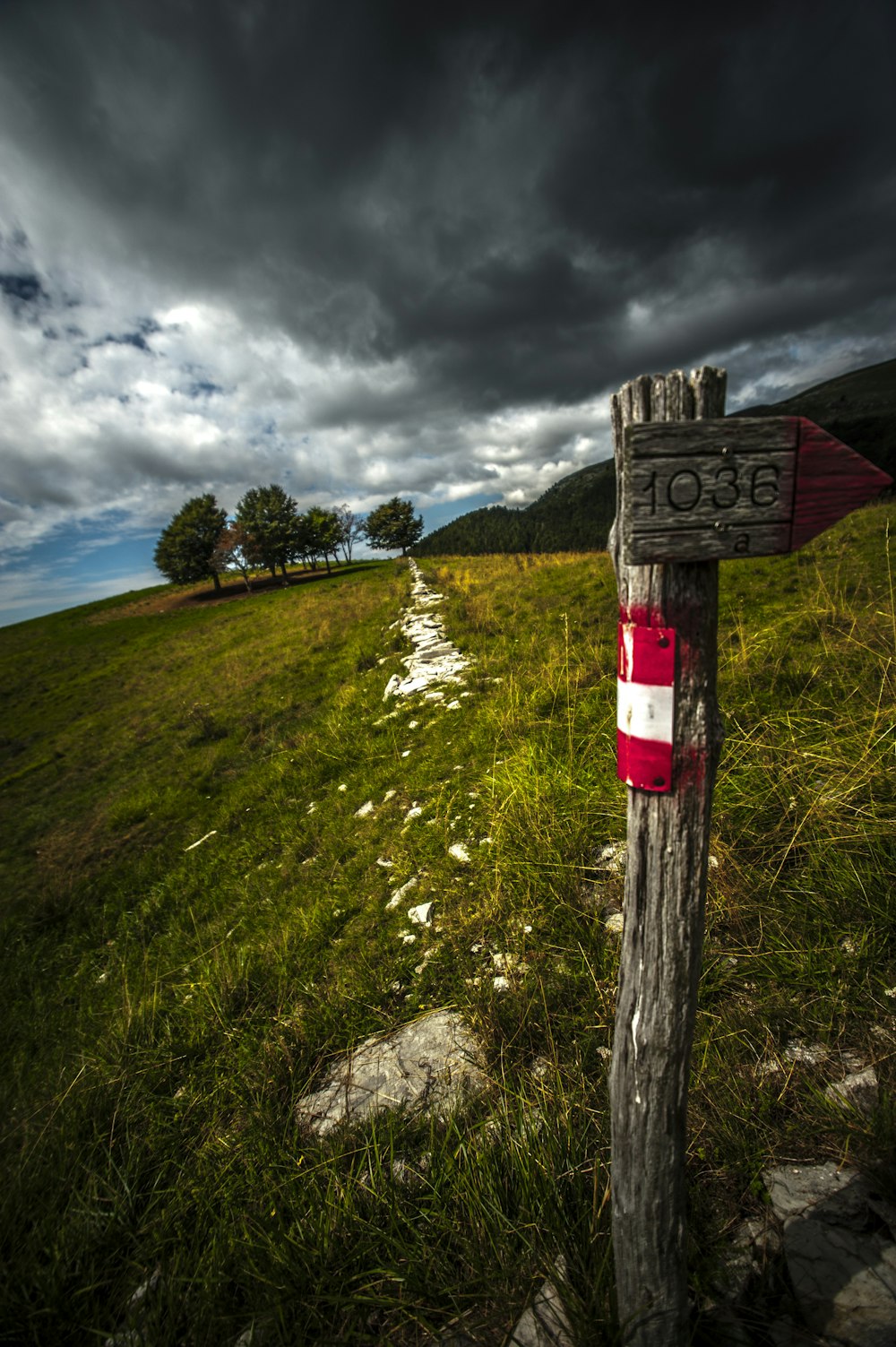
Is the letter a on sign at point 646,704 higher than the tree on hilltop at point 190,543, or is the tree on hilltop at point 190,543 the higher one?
the tree on hilltop at point 190,543

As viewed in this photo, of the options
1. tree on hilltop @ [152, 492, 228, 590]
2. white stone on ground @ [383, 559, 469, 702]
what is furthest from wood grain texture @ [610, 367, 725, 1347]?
tree on hilltop @ [152, 492, 228, 590]

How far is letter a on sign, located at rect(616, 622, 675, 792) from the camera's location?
1371mm

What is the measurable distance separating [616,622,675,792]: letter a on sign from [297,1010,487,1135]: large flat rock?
6.88 ft

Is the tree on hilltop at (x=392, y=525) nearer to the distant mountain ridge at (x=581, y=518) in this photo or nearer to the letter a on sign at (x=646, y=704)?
the distant mountain ridge at (x=581, y=518)

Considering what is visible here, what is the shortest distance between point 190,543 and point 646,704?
50253mm

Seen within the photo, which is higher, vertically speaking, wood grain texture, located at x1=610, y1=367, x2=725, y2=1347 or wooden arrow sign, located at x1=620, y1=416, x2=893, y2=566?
wooden arrow sign, located at x1=620, y1=416, x2=893, y2=566

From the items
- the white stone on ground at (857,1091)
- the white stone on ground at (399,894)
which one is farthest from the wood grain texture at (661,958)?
the white stone on ground at (399,894)

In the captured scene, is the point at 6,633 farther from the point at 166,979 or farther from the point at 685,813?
the point at 685,813

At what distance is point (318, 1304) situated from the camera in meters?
1.79

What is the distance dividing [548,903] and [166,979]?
366cm

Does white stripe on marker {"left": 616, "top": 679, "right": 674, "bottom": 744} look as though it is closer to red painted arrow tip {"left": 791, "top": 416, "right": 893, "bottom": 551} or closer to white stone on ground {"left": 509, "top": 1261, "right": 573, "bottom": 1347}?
red painted arrow tip {"left": 791, "top": 416, "right": 893, "bottom": 551}

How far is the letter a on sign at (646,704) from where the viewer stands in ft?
4.50

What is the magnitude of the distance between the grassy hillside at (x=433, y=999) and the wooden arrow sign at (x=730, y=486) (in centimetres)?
231

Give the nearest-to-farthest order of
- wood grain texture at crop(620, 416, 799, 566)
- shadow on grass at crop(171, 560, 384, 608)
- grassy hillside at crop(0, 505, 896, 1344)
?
wood grain texture at crop(620, 416, 799, 566)
grassy hillside at crop(0, 505, 896, 1344)
shadow on grass at crop(171, 560, 384, 608)
